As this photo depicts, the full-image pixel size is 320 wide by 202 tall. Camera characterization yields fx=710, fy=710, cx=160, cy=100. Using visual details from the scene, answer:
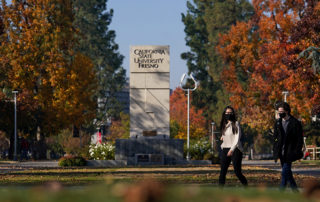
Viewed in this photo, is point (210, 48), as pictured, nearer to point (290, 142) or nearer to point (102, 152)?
point (102, 152)

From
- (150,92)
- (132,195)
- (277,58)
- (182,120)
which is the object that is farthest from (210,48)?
(132,195)

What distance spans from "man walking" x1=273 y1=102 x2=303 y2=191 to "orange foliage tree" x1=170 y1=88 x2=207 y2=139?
55209 millimetres

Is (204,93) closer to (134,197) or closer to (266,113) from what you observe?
(266,113)

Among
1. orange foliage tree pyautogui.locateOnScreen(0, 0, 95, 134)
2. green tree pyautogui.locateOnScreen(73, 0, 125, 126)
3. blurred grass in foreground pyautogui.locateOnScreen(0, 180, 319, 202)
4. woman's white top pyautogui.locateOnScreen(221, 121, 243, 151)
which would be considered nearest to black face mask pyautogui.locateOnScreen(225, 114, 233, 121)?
woman's white top pyautogui.locateOnScreen(221, 121, 243, 151)

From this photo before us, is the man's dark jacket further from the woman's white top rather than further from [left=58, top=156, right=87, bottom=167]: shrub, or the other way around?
[left=58, top=156, right=87, bottom=167]: shrub

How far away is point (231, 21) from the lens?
288ft

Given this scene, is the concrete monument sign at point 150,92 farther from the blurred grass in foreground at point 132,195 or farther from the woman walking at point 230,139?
the blurred grass in foreground at point 132,195

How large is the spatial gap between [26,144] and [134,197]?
57.1 meters

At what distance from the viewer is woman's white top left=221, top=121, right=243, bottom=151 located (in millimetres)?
14887

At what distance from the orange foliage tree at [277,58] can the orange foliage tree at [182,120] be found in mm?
9683

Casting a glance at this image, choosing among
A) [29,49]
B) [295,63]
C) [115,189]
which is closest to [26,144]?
[29,49]

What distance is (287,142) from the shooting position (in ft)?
45.6

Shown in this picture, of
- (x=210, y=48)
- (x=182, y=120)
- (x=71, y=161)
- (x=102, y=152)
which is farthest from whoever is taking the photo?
(x=182, y=120)

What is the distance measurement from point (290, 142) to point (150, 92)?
94.3 ft
